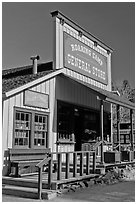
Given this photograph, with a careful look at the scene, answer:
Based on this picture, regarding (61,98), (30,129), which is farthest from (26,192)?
(61,98)

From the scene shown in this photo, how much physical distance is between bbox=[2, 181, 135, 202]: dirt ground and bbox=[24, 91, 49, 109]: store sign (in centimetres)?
361

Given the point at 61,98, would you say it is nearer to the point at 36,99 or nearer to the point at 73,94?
the point at 73,94

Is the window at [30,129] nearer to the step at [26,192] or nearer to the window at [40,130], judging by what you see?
the window at [40,130]

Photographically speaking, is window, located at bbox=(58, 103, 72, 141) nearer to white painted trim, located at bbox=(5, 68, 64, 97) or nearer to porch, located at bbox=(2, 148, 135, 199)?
white painted trim, located at bbox=(5, 68, 64, 97)

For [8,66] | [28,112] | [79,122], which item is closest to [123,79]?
[8,66]

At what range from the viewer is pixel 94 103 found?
13672 mm

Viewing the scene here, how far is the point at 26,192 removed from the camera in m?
6.77

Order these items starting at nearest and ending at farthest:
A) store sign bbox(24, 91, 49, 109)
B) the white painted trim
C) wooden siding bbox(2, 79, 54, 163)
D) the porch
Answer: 1. the porch
2. the white painted trim
3. wooden siding bbox(2, 79, 54, 163)
4. store sign bbox(24, 91, 49, 109)

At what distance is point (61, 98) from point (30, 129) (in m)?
2.24

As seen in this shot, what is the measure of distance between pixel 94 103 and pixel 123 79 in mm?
23297

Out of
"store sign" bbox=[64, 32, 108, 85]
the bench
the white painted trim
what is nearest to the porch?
the bench

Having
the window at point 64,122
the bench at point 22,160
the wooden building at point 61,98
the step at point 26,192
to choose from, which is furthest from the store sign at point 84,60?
the step at point 26,192

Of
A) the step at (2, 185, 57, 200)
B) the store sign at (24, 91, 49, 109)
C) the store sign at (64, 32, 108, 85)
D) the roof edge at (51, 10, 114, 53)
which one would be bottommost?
the step at (2, 185, 57, 200)

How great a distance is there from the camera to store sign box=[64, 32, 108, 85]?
12156 mm
